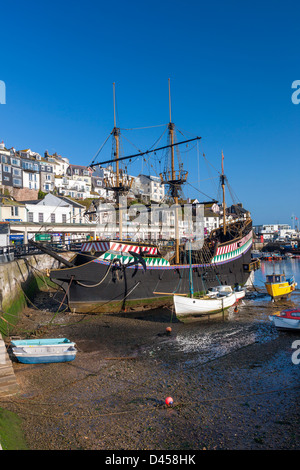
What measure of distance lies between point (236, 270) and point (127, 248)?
55.3 feet

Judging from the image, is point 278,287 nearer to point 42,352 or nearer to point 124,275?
point 124,275

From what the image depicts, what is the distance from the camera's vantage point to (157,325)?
67.1 feet

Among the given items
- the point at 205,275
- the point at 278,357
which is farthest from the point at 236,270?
the point at 278,357

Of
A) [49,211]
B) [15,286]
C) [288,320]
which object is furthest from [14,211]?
[288,320]

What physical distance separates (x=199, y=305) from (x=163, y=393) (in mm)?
10636

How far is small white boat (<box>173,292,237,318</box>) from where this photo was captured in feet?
66.8

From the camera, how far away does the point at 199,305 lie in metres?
21.0

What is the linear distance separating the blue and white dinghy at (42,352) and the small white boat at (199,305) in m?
8.66

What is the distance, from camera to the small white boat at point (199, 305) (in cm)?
2038

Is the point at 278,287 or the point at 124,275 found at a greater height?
the point at 124,275


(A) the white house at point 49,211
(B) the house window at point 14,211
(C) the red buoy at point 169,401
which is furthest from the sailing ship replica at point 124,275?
(A) the white house at point 49,211

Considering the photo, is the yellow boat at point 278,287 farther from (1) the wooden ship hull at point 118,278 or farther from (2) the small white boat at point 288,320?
(2) the small white boat at point 288,320

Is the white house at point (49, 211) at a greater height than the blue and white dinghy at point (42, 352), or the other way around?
the white house at point (49, 211)

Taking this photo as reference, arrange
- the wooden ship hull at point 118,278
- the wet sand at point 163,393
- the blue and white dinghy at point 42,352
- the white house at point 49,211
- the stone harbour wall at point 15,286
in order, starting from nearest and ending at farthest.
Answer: the wet sand at point 163,393
the blue and white dinghy at point 42,352
the stone harbour wall at point 15,286
the wooden ship hull at point 118,278
the white house at point 49,211
